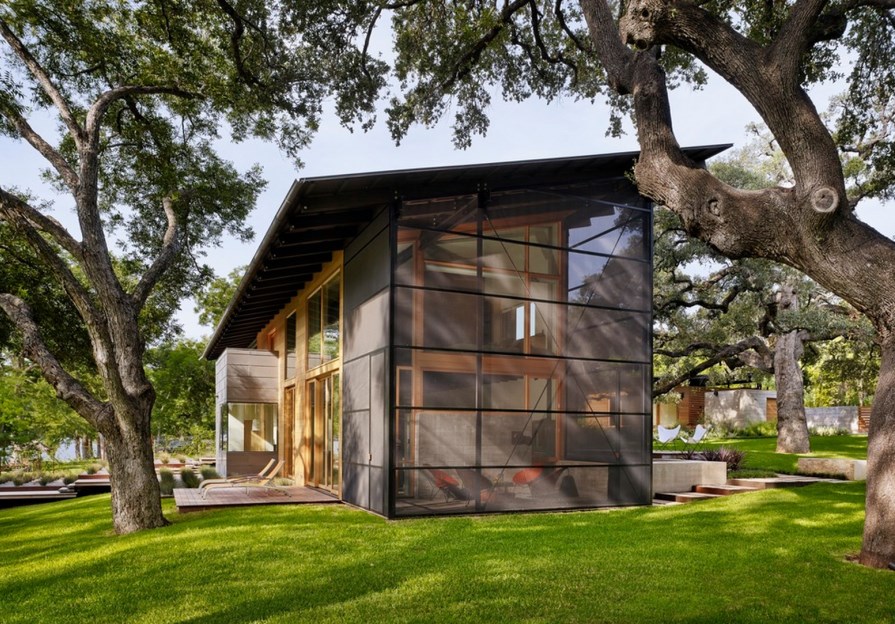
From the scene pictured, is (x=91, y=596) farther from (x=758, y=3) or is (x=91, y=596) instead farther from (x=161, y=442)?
(x=161, y=442)

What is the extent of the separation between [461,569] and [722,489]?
280 inches

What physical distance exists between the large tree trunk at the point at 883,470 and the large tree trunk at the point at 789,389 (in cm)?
1438

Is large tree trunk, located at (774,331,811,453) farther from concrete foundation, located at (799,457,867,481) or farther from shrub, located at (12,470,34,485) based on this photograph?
shrub, located at (12,470,34,485)

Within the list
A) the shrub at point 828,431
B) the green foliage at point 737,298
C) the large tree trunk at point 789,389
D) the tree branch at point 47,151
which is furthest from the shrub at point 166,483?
the shrub at point 828,431

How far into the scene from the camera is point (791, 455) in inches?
709

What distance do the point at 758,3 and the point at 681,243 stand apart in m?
9.88

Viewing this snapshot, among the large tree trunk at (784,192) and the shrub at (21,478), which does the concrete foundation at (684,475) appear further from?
the shrub at (21,478)

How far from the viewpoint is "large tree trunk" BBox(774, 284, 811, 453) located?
64.3ft

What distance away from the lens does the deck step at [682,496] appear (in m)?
11.4

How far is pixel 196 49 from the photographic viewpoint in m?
11.1

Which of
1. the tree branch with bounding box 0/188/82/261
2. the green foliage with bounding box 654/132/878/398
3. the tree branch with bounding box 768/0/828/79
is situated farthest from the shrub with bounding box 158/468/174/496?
the green foliage with bounding box 654/132/878/398

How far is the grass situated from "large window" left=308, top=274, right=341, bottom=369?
3.24 m

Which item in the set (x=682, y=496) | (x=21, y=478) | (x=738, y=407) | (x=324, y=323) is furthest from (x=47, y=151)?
(x=738, y=407)

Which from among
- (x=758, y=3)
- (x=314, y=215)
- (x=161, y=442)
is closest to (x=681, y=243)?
(x=758, y=3)
